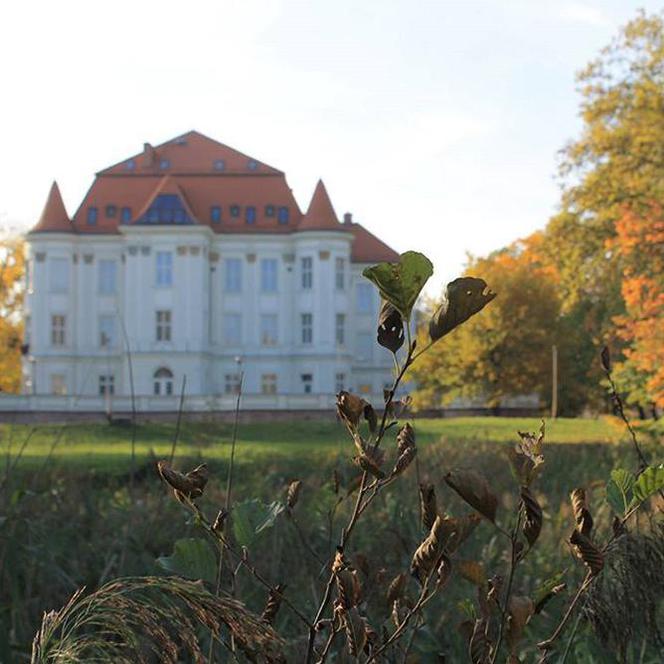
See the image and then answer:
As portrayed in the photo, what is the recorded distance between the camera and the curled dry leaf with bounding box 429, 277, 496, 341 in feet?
3.64

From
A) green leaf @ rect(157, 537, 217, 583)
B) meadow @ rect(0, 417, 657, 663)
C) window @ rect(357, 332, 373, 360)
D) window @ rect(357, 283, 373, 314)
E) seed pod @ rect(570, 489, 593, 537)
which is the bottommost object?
meadow @ rect(0, 417, 657, 663)

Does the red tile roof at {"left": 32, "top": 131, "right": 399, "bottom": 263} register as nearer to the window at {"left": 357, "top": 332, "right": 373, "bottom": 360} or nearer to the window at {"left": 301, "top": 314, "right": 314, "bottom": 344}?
the window at {"left": 301, "top": 314, "right": 314, "bottom": 344}

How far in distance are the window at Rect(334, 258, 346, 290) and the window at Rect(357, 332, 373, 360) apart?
512cm

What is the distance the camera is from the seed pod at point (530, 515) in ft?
3.56

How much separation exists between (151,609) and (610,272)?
22929 millimetres

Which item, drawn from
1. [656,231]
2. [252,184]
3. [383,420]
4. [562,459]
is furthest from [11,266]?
[383,420]

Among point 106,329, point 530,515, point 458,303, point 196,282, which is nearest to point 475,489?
point 530,515

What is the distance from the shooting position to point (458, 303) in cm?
111

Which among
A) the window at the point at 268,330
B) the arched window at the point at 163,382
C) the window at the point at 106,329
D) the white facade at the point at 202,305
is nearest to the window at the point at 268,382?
the white facade at the point at 202,305

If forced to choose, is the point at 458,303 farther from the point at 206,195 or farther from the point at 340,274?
the point at 206,195

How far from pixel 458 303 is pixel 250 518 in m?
0.46

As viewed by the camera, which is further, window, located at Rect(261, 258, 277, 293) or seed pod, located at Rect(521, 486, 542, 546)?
window, located at Rect(261, 258, 277, 293)

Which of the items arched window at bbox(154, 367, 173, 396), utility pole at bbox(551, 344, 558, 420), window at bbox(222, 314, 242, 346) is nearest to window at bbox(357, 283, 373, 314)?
window at bbox(222, 314, 242, 346)

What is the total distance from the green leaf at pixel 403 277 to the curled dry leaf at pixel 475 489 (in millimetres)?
179
